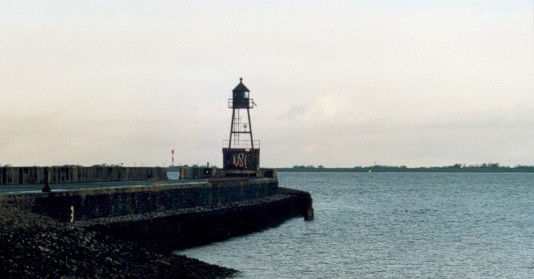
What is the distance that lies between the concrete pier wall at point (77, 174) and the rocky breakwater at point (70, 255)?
902 centimetres

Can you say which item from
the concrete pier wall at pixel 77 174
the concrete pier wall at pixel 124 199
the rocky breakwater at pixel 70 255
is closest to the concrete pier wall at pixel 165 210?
the concrete pier wall at pixel 124 199

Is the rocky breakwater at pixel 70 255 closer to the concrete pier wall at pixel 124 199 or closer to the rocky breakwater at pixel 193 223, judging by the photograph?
the concrete pier wall at pixel 124 199

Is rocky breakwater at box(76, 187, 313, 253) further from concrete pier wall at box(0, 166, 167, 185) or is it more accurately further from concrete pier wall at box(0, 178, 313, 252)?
concrete pier wall at box(0, 166, 167, 185)

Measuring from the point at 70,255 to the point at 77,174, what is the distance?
1785cm

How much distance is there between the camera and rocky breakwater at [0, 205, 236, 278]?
19.8 meters

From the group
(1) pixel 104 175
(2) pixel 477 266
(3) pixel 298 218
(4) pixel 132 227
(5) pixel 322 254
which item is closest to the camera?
(4) pixel 132 227

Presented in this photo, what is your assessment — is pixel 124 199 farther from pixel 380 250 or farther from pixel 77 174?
pixel 380 250

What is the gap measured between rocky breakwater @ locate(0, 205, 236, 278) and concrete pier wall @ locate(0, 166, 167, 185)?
9.02 metres

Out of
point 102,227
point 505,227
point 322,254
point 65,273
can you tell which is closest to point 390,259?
point 322,254

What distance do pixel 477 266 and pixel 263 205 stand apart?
1968 cm

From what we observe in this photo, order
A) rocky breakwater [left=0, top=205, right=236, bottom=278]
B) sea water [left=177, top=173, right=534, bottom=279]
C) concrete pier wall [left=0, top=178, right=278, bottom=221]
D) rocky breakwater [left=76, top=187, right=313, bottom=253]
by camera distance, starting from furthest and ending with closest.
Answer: sea water [left=177, top=173, right=534, bottom=279] → rocky breakwater [left=76, top=187, right=313, bottom=253] → concrete pier wall [left=0, top=178, right=278, bottom=221] → rocky breakwater [left=0, top=205, right=236, bottom=278]

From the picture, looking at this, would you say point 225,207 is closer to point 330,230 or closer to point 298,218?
point 330,230

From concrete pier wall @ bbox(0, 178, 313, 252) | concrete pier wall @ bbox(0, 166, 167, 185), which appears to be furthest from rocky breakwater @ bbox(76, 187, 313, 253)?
concrete pier wall @ bbox(0, 166, 167, 185)

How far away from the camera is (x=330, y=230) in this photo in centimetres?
5188
